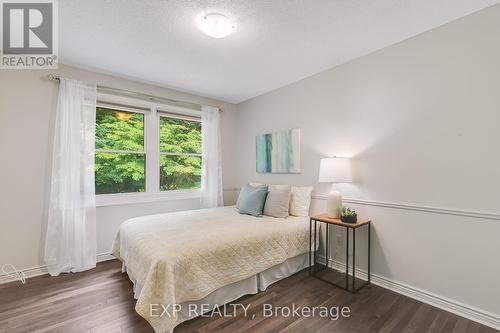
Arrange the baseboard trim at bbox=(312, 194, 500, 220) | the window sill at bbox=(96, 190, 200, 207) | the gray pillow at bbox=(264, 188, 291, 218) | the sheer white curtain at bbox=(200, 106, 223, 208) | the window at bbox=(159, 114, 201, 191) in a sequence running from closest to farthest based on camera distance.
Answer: the baseboard trim at bbox=(312, 194, 500, 220) < the gray pillow at bbox=(264, 188, 291, 218) < the window sill at bbox=(96, 190, 200, 207) < the window at bbox=(159, 114, 201, 191) < the sheer white curtain at bbox=(200, 106, 223, 208)

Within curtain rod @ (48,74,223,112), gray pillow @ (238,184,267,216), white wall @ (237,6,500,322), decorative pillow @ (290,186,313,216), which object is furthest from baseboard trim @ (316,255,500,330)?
curtain rod @ (48,74,223,112)

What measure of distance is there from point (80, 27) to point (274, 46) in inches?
71.0

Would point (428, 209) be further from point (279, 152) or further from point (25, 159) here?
point (25, 159)

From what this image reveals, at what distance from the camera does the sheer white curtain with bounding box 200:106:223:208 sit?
3834 millimetres

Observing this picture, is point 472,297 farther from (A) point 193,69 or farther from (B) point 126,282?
(A) point 193,69

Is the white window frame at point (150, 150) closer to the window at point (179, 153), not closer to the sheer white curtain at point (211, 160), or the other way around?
the window at point (179, 153)

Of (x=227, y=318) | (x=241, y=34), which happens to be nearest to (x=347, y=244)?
(x=227, y=318)

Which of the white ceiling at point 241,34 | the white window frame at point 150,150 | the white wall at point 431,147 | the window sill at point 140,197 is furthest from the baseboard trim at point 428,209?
the white window frame at point 150,150

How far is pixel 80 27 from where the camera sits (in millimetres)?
2037

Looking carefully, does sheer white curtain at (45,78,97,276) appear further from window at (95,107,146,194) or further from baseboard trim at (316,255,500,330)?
baseboard trim at (316,255,500,330)

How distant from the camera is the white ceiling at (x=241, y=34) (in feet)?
5.81

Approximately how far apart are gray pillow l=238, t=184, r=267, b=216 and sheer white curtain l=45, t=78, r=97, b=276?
188cm

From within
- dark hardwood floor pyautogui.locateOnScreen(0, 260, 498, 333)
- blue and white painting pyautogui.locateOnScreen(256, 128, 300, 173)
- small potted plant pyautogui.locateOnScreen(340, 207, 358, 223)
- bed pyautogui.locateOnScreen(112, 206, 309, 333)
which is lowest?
dark hardwood floor pyautogui.locateOnScreen(0, 260, 498, 333)

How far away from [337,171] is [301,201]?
716 millimetres
